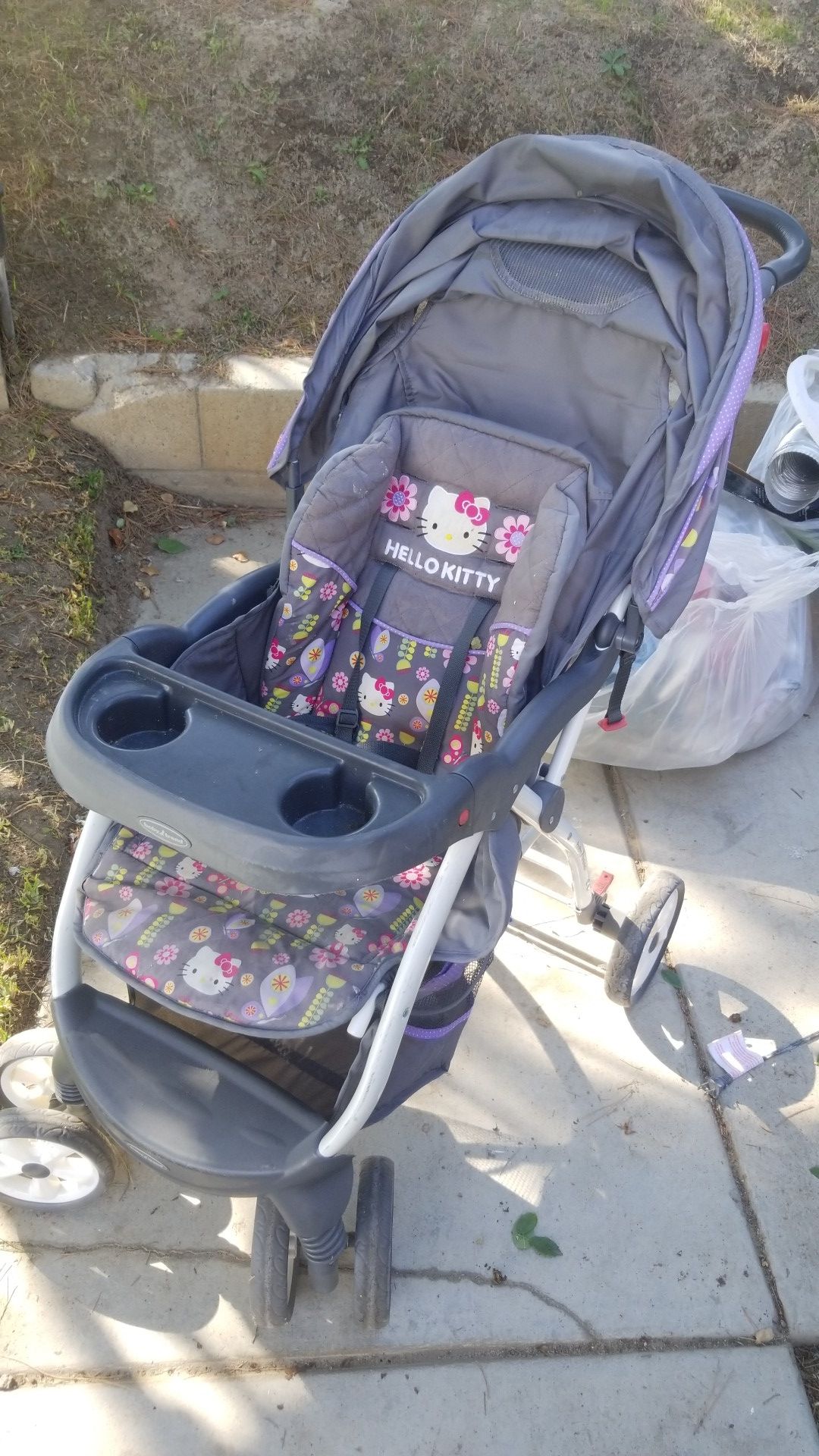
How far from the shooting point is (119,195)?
3992 millimetres

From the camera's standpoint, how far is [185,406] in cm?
374

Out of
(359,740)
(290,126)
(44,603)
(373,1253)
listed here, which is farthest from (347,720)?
(290,126)

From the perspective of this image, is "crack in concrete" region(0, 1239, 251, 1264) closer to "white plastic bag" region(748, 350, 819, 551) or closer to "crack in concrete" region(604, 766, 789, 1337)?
"crack in concrete" region(604, 766, 789, 1337)

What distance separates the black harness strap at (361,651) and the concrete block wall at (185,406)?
5.53 ft

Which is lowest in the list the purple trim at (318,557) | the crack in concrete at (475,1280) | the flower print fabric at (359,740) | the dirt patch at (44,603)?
the crack in concrete at (475,1280)

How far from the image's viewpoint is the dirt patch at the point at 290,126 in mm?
3938

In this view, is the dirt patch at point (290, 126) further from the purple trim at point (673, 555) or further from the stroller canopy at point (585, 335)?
the purple trim at point (673, 555)

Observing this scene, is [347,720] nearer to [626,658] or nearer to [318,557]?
[318,557]

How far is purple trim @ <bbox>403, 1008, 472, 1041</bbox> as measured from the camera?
6.17ft

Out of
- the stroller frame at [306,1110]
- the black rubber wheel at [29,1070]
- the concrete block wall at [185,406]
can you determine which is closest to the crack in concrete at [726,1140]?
the stroller frame at [306,1110]

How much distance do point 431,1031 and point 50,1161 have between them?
78 cm

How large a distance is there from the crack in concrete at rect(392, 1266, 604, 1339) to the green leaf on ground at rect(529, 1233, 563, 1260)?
68 mm

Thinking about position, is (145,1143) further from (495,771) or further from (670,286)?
(670,286)

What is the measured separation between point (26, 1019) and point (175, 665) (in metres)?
0.99
